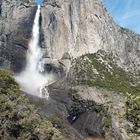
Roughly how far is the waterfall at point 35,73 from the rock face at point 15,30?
203 cm

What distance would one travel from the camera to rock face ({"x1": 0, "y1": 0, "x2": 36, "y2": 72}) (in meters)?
177

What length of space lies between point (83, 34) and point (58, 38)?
1610 centimetres

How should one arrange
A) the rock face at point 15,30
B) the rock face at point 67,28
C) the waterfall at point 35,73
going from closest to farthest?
the waterfall at point 35,73 < the rock face at point 15,30 < the rock face at point 67,28

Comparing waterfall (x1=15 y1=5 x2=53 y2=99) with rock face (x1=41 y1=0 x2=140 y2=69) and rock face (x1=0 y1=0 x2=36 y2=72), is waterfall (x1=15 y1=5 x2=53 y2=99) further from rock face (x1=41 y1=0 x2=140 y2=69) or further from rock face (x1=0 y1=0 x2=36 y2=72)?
rock face (x1=41 y1=0 x2=140 y2=69)

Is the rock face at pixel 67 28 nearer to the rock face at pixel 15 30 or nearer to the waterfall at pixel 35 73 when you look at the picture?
the waterfall at pixel 35 73


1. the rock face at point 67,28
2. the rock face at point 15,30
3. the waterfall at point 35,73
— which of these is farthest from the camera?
the rock face at point 67,28

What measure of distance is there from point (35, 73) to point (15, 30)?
18205mm

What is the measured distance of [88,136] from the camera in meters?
141

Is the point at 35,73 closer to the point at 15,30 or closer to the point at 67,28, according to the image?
the point at 15,30

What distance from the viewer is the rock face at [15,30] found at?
177m

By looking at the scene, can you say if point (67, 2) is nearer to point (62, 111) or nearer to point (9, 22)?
point (9, 22)

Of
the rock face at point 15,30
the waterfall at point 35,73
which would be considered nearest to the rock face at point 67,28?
the waterfall at point 35,73

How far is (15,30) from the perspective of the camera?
181 m

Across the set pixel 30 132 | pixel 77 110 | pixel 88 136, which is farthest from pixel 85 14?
pixel 30 132
